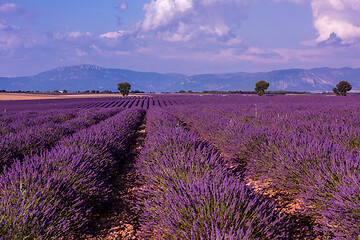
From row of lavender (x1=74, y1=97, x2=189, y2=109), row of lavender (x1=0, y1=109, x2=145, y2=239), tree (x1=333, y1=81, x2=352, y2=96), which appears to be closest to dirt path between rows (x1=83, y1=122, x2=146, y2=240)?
row of lavender (x1=0, y1=109, x2=145, y2=239)

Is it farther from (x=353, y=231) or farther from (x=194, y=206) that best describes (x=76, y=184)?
(x=353, y=231)

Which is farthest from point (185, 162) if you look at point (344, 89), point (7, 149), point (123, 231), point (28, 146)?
point (344, 89)

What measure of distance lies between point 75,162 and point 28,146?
7.87 ft

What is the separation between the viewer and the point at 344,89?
173ft

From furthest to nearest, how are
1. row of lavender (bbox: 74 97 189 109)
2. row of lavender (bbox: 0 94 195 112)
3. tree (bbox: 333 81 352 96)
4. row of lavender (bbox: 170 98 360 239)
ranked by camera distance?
tree (bbox: 333 81 352 96) → row of lavender (bbox: 74 97 189 109) → row of lavender (bbox: 0 94 195 112) → row of lavender (bbox: 170 98 360 239)

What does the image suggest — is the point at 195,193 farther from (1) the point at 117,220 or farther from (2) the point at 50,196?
(2) the point at 50,196

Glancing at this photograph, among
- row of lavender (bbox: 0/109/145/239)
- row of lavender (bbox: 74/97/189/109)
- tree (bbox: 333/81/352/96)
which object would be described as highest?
tree (bbox: 333/81/352/96)

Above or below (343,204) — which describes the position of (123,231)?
below

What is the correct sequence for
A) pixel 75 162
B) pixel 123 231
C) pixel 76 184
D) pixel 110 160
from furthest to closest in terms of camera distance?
pixel 110 160
pixel 75 162
pixel 76 184
pixel 123 231

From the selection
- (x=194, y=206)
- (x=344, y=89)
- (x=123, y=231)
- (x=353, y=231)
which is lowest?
(x=123, y=231)

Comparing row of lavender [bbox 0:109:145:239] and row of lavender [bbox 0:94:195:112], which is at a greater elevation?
row of lavender [bbox 0:94:195:112]

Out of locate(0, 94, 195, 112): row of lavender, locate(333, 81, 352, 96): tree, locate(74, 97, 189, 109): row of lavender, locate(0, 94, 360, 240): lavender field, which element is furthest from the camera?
locate(333, 81, 352, 96): tree

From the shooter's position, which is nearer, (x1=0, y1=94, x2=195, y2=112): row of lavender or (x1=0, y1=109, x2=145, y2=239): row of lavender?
(x1=0, y1=109, x2=145, y2=239): row of lavender

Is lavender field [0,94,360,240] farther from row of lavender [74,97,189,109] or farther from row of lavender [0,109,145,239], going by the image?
row of lavender [74,97,189,109]
